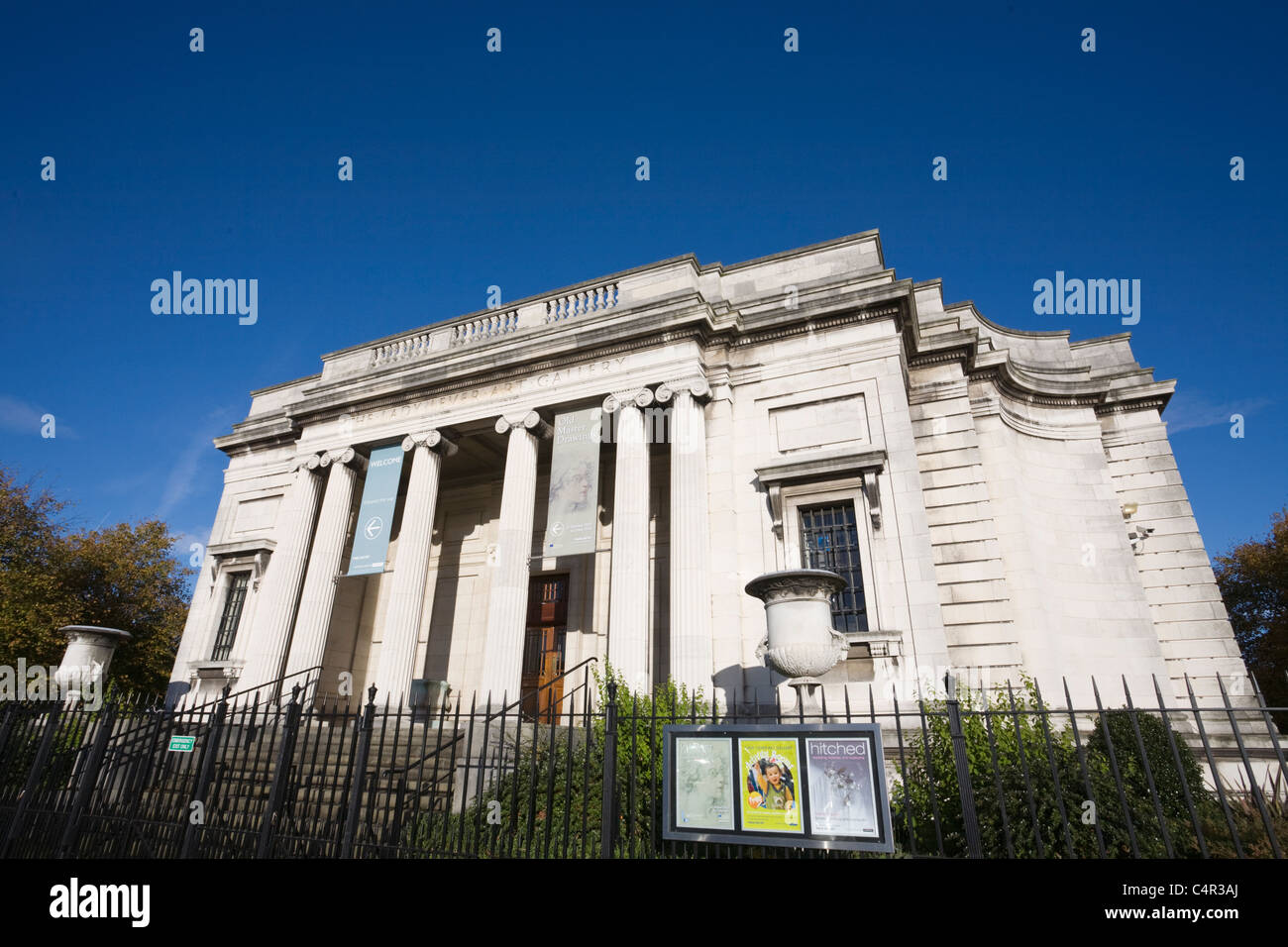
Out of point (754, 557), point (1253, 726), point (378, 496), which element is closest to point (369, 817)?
point (754, 557)

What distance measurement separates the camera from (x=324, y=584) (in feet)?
57.9

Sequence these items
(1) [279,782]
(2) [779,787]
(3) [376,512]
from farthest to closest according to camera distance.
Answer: (3) [376,512]
(1) [279,782]
(2) [779,787]

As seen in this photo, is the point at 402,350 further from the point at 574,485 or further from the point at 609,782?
the point at 609,782

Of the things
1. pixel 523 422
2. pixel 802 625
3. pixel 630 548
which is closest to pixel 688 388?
pixel 630 548

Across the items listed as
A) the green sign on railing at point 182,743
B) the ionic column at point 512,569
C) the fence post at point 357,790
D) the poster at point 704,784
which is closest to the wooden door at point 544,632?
the ionic column at point 512,569

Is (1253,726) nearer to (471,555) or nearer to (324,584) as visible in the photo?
(471,555)

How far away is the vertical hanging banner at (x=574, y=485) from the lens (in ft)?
47.1

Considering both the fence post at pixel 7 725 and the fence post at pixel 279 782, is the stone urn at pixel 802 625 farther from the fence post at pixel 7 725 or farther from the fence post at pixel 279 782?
the fence post at pixel 7 725

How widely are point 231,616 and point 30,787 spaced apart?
1237cm

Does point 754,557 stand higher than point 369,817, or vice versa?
point 754,557

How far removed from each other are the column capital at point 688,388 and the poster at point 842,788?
1017 centimetres

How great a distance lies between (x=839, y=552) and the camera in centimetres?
1370

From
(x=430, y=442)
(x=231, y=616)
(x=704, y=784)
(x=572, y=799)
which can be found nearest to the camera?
(x=704, y=784)
